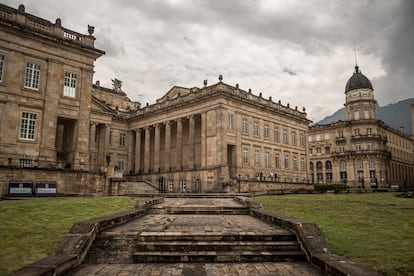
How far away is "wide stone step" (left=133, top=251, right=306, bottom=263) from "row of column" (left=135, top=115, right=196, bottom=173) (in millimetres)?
30665

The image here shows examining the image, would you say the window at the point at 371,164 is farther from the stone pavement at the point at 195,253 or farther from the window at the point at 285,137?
the stone pavement at the point at 195,253

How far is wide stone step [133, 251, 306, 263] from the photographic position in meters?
7.02

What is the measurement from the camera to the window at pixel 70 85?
2822cm

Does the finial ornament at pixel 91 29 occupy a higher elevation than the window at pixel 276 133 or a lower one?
higher

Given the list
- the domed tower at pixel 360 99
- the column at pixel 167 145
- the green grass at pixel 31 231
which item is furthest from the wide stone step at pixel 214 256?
the domed tower at pixel 360 99

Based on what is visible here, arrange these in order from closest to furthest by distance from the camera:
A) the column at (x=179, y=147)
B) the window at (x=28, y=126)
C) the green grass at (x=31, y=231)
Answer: the green grass at (x=31, y=231)
the window at (x=28, y=126)
the column at (x=179, y=147)

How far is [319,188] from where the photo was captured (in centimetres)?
4044

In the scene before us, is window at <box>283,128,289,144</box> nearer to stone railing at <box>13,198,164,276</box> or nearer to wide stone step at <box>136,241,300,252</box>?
stone railing at <box>13,198,164,276</box>

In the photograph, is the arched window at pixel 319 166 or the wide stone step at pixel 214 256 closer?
the wide stone step at pixel 214 256

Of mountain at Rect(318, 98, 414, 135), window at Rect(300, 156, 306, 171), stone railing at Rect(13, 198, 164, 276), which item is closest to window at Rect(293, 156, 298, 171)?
window at Rect(300, 156, 306, 171)

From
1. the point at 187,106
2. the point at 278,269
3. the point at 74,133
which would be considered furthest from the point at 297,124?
the point at 278,269

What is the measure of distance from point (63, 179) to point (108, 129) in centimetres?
1845

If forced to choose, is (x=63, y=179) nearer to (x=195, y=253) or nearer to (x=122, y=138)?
(x=195, y=253)

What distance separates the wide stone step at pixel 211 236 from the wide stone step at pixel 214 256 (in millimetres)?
661
